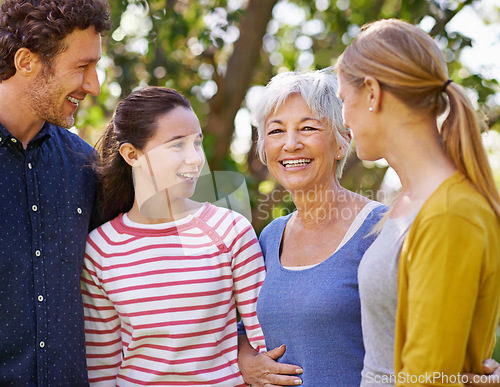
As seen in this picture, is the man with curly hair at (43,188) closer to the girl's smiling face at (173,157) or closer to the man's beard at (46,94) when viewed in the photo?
the man's beard at (46,94)

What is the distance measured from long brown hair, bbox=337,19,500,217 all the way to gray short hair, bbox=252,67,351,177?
2.05 feet

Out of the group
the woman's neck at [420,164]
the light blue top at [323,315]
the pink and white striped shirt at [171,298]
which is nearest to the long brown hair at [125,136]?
the pink and white striped shirt at [171,298]

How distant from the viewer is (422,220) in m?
1.51

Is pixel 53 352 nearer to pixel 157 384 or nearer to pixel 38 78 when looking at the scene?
pixel 157 384

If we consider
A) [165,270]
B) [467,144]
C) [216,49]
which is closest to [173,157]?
[165,270]

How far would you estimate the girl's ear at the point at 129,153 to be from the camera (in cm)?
245

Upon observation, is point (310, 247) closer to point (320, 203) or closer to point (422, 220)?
point (320, 203)

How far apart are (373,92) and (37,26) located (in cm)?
144

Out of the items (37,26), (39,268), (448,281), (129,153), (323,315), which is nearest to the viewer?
(448,281)

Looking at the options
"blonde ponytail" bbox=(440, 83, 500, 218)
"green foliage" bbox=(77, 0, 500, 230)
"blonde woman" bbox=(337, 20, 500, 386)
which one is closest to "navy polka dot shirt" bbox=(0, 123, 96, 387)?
"blonde woman" bbox=(337, 20, 500, 386)

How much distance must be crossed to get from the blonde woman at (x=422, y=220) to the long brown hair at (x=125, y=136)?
0.91m

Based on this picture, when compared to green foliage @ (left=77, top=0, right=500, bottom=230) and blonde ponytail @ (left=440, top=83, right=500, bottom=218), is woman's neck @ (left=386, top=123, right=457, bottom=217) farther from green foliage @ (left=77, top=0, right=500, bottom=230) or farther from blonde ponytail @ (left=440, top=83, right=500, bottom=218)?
green foliage @ (left=77, top=0, right=500, bottom=230)

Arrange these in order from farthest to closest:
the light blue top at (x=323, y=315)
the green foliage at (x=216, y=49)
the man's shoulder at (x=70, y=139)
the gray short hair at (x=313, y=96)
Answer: the green foliage at (x=216, y=49) → the man's shoulder at (x=70, y=139) → the gray short hair at (x=313, y=96) → the light blue top at (x=323, y=315)

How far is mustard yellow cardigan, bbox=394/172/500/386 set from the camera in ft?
4.70
